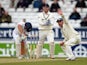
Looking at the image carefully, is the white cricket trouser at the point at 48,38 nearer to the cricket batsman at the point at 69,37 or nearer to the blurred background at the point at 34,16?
the cricket batsman at the point at 69,37

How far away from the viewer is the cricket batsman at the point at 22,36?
1948 cm

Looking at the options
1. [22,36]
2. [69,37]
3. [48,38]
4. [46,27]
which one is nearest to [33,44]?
[22,36]

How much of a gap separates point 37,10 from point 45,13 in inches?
295

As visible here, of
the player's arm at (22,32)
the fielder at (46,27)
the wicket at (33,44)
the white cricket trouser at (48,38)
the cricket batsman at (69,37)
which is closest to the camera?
the cricket batsman at (69,37)

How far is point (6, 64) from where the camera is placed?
15711 mm

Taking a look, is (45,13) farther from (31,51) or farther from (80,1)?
(80,1)

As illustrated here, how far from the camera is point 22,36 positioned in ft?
64.7

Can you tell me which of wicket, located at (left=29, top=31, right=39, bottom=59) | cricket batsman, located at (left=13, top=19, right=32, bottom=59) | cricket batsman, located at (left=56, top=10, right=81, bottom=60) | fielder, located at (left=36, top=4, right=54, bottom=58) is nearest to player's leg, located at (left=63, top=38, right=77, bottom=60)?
cricket batsman, located at (left=56, top=10, right=81, bottom=60)

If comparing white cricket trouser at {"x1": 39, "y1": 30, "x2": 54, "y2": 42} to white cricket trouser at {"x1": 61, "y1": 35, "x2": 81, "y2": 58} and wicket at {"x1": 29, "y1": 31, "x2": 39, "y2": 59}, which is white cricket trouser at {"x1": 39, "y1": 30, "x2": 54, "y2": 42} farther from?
white cricket trouser at {"x1": 61, "y1": 35, "x2": 81, "y2": 58}

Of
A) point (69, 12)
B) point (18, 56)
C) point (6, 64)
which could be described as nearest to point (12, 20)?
point (69, 12)

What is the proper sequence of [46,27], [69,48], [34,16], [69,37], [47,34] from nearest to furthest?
[69,48], [69,37], [46,27], [47,34], [34,16]

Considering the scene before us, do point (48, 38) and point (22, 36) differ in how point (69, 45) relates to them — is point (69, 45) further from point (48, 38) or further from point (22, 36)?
point (22, 36)

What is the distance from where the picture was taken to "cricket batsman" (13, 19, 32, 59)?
19.5 m

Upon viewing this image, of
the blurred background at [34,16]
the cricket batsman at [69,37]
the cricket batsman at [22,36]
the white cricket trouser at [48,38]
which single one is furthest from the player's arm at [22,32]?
the cricket batsman at [69,37]
